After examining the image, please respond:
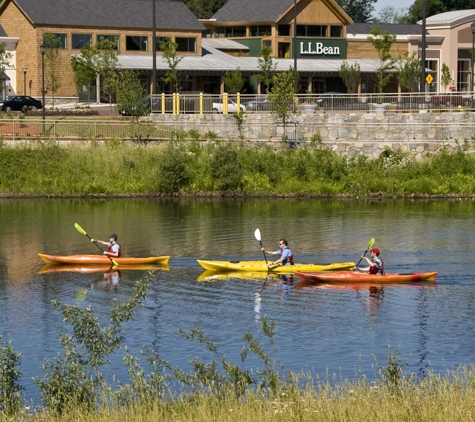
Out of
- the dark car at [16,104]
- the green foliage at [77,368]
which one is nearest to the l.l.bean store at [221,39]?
the dark car at [16,104]

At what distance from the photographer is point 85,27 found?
83.2m

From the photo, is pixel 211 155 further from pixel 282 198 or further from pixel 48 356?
pixel 48 356

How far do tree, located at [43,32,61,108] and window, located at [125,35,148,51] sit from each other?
6882 millimetres

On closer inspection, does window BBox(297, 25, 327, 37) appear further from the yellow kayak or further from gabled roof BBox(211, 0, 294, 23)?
the yellow kayak

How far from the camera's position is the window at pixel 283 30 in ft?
307

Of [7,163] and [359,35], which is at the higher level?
[359,35]

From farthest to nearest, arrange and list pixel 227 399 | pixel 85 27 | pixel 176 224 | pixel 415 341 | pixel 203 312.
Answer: pixel 85 27 → pixel 176 224 → pixel 203 312 → pixel 415 341 → pixel 227 399

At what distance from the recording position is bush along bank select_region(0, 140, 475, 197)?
5122 centimetres

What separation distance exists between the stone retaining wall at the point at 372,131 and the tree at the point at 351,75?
28341 mm

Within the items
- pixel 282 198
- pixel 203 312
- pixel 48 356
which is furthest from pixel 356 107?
pixel 48 356

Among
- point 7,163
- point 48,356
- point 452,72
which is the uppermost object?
point 452,72

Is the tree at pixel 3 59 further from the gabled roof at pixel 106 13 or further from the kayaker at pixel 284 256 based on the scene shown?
the kayaker at pixel 284 256

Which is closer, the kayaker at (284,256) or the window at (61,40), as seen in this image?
the kayaker at (284,256)

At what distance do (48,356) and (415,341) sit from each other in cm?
835
